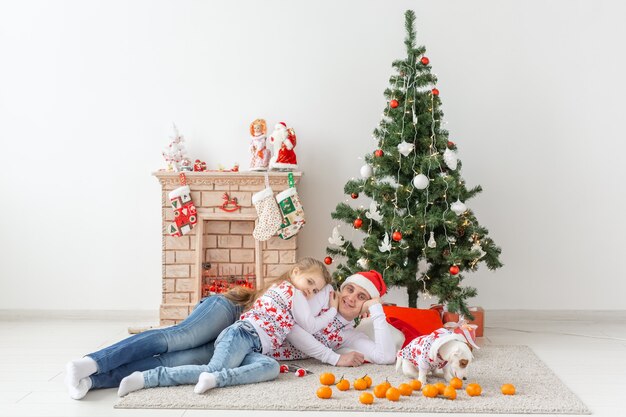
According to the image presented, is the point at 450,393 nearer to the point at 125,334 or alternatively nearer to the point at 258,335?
the point at 258,335

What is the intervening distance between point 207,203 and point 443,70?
1.60m

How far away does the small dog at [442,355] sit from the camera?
280 centimetres

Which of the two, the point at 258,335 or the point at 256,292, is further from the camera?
the point at 256,292

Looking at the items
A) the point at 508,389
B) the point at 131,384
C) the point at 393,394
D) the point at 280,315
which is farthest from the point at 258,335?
the point at 508,389

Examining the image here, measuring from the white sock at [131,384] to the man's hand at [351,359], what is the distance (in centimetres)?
87

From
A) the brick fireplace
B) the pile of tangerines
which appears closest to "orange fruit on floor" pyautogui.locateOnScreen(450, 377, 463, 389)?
the pile of tangerines

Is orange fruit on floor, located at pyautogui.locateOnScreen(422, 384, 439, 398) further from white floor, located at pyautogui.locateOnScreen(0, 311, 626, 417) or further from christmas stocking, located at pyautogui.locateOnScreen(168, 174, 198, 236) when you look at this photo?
christmas stocking, located at pyautogui.locateOnScreen(168, 174, 198, 236)

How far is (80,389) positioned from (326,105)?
7.77ft

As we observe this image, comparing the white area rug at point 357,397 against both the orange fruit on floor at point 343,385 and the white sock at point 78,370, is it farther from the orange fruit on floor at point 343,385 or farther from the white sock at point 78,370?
the white sock at point 78,370

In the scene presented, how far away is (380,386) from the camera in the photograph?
2.67 metres

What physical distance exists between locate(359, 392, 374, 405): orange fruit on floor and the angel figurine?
6.23ft

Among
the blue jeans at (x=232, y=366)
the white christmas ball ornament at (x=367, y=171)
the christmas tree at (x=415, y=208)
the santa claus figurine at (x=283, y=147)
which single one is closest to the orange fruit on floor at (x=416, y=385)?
the blue jeans at (x=232, y=366)

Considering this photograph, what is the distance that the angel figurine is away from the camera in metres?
4.22

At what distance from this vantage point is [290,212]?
4.18m
